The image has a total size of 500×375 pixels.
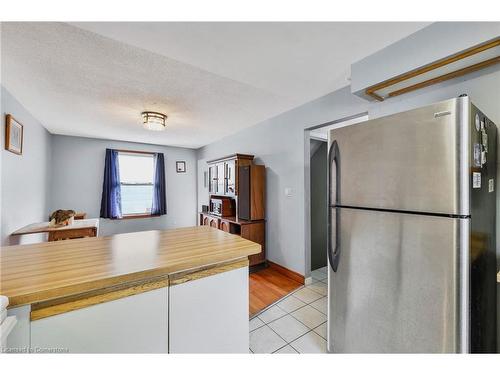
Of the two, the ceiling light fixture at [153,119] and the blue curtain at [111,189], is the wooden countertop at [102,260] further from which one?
the blue curtain at [111,189]

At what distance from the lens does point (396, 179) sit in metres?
1.13

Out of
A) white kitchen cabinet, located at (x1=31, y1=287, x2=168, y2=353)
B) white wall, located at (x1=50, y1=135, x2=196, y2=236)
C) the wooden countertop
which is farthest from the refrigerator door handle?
white wall, located at (x1=50, y1=135, x2=196, y2=236)

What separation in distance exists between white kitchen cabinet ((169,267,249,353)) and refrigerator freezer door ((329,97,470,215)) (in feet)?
2.89

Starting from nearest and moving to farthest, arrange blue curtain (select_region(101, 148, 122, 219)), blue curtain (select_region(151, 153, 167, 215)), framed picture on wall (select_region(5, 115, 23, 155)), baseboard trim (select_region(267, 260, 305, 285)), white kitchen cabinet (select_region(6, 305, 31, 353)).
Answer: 1. white kitchen cabinet (select_region(6, 305, 31, 353))
2. framed picture on wall (select_region(5, 115, 23, 155))
3. baseboard trim (select_region(267, 260, 305, 285))
4. blue curtain (select_region(101, 148, 122, 219))
5. blue curtain (select_region(151, 153, 167, 215))

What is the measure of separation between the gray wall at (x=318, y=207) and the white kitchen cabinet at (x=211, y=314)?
7.68 ft

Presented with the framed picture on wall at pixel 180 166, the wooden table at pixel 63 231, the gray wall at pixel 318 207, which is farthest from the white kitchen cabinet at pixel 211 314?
the framed picture on wall at pixel 180 166

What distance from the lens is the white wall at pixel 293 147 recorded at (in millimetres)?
1722

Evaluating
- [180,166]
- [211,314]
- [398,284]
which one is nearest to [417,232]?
[398,284]

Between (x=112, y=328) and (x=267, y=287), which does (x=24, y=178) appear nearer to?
(x=112, y=328)

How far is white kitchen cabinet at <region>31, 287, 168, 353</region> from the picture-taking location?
730mm

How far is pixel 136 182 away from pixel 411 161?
5.41 metres

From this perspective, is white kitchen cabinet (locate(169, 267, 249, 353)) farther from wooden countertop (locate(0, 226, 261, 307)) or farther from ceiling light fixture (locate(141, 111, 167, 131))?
ceiling light fixture (locate(141, 111, 167, 131))

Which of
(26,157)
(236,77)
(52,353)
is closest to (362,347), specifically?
(52,353)
